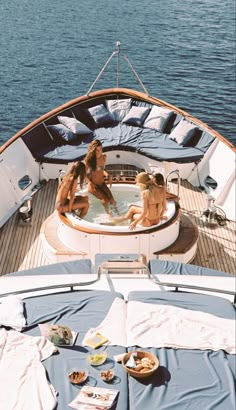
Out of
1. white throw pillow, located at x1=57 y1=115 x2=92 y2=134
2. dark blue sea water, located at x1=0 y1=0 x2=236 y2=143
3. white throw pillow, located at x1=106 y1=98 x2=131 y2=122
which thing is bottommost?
dark blue sea water, located at x1=0 y1=0 x2=236 y2=143

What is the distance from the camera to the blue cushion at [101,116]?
8.73 m

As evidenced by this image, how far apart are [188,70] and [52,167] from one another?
1273 cm

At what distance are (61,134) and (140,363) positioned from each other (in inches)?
208

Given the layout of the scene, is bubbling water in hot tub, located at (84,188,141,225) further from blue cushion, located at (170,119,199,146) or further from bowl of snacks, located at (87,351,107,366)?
bowl of snacks, located at (87,351,107,366)

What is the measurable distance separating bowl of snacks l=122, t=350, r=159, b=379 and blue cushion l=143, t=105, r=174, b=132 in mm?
5276

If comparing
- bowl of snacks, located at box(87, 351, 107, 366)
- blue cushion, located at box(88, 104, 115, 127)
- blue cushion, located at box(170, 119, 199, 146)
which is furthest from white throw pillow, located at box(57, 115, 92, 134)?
bowl of snacks, located at box(87, 351, 107, 366)

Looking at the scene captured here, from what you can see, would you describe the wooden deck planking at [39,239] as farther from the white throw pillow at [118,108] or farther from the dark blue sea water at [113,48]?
the dark blue sea water at [113,48]

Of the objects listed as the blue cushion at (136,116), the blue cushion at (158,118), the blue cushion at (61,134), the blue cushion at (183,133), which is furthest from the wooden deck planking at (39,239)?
the blue cushion at (136,116)

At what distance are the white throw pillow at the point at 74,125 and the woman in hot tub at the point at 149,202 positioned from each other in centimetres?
261

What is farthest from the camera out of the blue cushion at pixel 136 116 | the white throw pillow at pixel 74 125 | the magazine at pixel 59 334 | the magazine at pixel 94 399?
the blue cushion at pixel 136 116

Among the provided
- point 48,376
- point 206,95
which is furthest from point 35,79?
point 48,376

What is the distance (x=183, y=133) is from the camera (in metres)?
8.16

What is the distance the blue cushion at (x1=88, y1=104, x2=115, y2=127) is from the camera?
28.7ft

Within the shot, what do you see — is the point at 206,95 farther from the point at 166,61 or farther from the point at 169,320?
the point at 169,320
